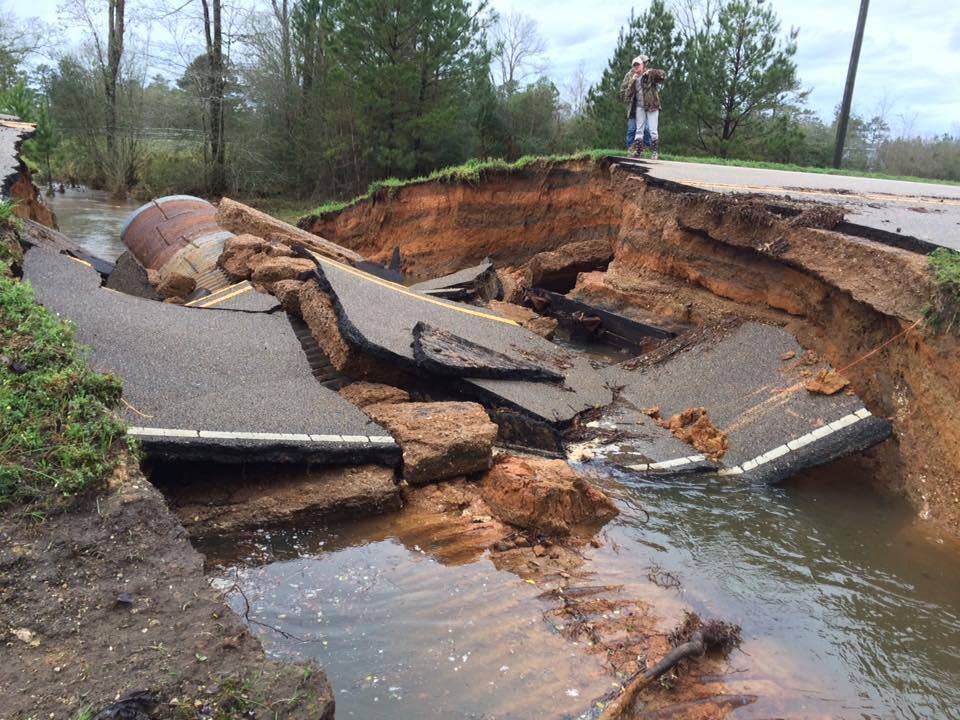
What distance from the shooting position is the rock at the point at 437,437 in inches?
167

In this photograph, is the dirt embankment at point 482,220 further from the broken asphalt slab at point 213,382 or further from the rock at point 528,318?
the broken asphalt slab at point 213,382

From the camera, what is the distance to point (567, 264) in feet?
36.4

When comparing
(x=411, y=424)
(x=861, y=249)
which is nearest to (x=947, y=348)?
(x=861, y=249)

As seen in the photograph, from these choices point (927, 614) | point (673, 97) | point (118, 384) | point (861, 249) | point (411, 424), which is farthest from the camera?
point (673, 97)

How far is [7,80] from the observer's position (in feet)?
74.6

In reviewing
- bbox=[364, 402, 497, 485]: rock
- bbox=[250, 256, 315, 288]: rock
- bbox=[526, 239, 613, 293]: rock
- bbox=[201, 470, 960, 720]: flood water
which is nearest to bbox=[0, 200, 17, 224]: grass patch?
bbox=[250, 256, 315, 288]: rock

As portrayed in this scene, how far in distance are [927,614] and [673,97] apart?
1896cm

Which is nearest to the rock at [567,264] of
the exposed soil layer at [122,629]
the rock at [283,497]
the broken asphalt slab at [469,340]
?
the broken asphalt slab at [469,340]

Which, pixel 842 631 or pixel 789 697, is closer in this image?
pixel 789 697

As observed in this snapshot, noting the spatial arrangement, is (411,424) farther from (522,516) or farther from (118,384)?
(118,384)

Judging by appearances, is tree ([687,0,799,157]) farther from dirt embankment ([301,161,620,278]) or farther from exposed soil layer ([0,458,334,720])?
exposed soil layer ([0,458,334,720])

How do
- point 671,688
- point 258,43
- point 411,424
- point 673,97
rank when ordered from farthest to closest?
point 258,43 < point 673,97 < point 411,424 < point 671,688

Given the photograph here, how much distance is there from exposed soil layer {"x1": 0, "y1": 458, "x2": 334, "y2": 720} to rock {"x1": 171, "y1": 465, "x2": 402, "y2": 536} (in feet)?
3.39

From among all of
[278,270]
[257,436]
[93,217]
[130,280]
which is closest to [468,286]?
[278,270]
